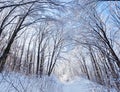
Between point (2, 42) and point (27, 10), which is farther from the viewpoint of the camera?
point (2, 42)

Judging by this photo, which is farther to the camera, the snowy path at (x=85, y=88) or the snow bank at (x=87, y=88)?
the snowy path at (x=85, y=88)

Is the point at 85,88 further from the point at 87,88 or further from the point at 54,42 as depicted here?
the point at 54,42

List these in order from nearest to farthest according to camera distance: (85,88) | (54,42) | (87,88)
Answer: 1. (87,88)
2. (85,88)
3. (54,42)

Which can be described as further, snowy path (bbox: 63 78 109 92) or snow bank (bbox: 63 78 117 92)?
snowy path (bbox: 63 78 109 92)

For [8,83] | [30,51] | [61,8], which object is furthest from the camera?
[30,51]

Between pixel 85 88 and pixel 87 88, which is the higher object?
pixel 87 88

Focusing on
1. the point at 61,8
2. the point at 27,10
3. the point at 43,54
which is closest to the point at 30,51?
the point at 43,54

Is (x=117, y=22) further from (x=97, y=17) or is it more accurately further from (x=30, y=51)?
(x=30, y=51)

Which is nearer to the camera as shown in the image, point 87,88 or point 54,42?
point 87,88

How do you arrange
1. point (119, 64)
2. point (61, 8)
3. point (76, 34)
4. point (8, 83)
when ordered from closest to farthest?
point (61, 8), point (8, 83), point (119, 64), point (76, 34)

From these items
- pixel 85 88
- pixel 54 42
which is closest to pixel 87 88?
pixel 85 88

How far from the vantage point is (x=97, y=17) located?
12812 mm

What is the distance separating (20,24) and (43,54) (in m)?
14.1

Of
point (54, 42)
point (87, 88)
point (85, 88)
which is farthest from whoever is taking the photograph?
point (54, 42)
